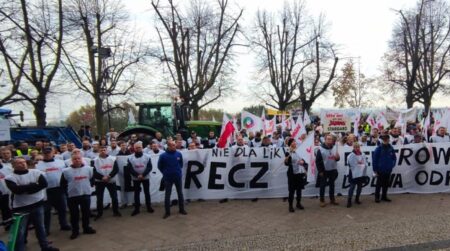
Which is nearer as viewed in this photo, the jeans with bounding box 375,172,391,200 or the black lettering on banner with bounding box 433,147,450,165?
the jeans with bounding box 375,172,391,200

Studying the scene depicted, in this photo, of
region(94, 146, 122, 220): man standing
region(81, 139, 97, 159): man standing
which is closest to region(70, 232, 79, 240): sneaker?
region(94, 146, 122, 220): man standing

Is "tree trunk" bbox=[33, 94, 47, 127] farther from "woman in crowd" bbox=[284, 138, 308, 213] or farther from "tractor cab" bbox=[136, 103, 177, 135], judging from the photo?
"woman in crowd" bbox=[284, 138, 308, 213]

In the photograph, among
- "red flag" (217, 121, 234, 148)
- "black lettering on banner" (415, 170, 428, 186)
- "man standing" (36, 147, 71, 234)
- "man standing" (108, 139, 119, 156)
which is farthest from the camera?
"red flag" (217, 121, 234, 148)

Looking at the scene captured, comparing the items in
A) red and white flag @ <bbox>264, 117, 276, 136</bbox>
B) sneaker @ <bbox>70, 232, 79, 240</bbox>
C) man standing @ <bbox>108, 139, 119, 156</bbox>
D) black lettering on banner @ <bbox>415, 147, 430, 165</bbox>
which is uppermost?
red and white flag @ <bbox>264, 117, 276, 136</bbox>

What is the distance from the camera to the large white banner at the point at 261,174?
10.6 metres

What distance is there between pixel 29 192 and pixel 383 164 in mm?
7641

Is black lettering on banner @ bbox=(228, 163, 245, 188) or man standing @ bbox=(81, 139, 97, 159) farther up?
man standing @ bbox=(81, 139, 97, 159)

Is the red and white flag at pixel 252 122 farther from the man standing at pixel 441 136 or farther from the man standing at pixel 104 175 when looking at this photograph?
the man standing at pixel 104 175

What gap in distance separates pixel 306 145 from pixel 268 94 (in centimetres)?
3198

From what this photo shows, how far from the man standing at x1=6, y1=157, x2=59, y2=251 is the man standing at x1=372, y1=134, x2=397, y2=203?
7232 mm

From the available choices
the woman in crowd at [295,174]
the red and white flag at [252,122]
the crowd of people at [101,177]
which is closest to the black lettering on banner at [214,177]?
the crowd of people at [101,177]

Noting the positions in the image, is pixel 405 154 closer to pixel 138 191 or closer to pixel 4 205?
pixel 138 191

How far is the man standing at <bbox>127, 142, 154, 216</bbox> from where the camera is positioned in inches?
374

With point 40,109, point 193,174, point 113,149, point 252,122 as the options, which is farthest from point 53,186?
point 40,109
